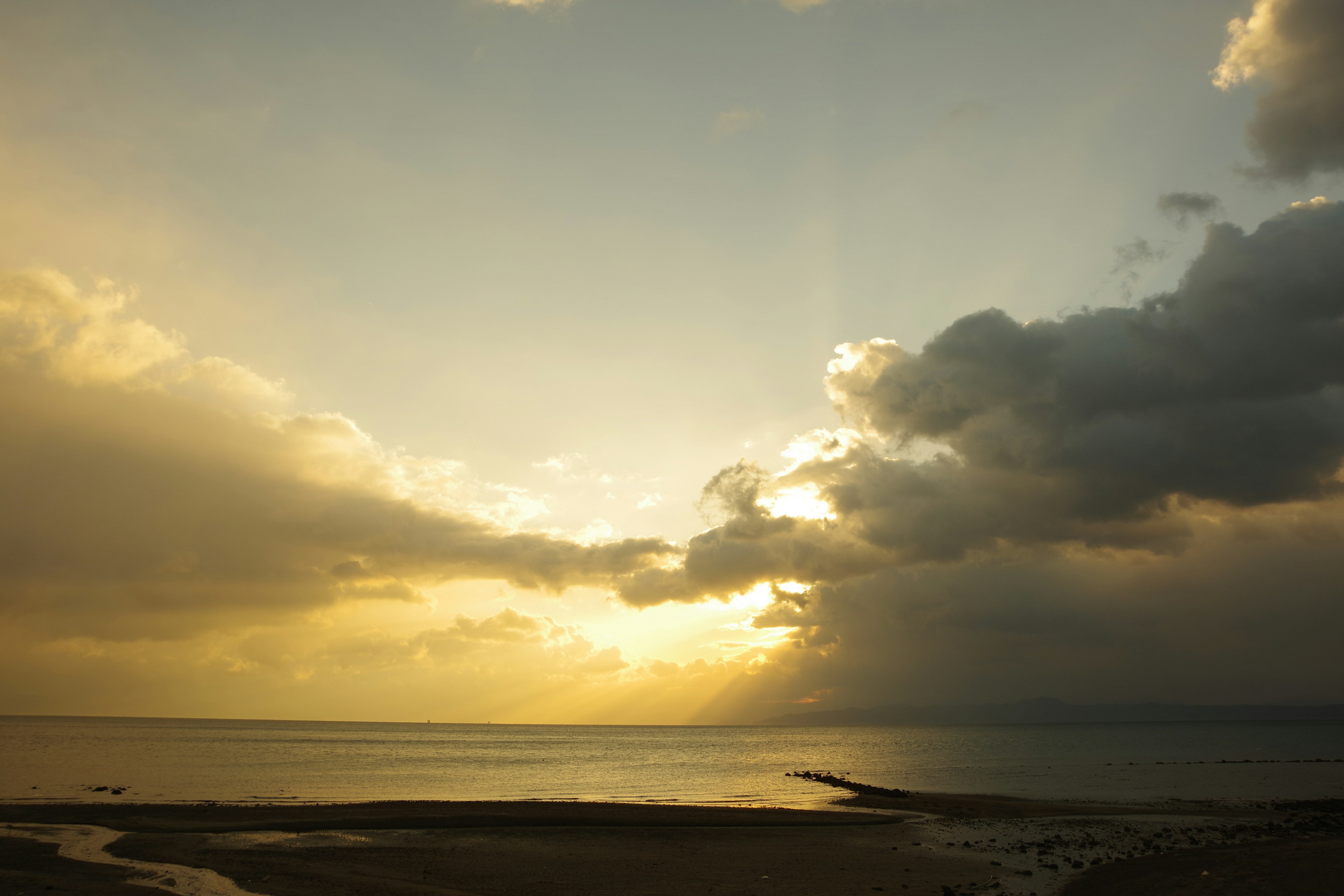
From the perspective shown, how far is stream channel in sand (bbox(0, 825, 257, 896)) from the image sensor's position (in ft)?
88.5

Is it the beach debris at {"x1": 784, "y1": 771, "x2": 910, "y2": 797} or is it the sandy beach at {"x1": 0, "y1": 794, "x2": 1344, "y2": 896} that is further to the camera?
the beach debris at {"x1": 784, "y1": 771, "x2": 910, "y2": 797}

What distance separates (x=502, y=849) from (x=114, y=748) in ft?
405

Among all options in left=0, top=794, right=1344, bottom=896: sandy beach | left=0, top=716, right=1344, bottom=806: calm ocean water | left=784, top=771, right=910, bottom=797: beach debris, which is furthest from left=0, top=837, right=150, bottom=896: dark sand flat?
left=784, top=771, right=910, bottom=797: beach debris

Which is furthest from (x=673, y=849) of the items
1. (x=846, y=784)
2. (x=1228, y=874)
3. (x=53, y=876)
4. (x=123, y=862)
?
(x=846, y=784)

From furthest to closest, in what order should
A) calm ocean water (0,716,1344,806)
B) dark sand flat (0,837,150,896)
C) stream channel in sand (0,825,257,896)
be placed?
calm ocean water (0,716,1344,806)
stream channel in sand (0,825,257,896)
dark sand flat (0,837,150,896)

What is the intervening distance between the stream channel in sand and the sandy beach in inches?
15.2

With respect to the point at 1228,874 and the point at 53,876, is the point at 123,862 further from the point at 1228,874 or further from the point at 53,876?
the point at 1228,874

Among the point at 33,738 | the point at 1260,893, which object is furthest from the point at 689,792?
the point at 33,738

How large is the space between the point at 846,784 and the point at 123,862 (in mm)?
64733

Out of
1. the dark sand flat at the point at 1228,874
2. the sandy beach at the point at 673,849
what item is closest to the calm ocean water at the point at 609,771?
the sandy beach at the point at 673,849

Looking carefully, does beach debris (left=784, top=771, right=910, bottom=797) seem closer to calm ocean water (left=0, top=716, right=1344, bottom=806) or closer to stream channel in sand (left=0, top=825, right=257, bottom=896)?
calm ocean water (left=0, top=716, right=1344, bottom=806)

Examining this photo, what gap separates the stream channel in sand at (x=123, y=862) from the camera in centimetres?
2698

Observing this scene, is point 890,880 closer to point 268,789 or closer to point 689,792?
point 689,792

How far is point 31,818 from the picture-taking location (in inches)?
1657
